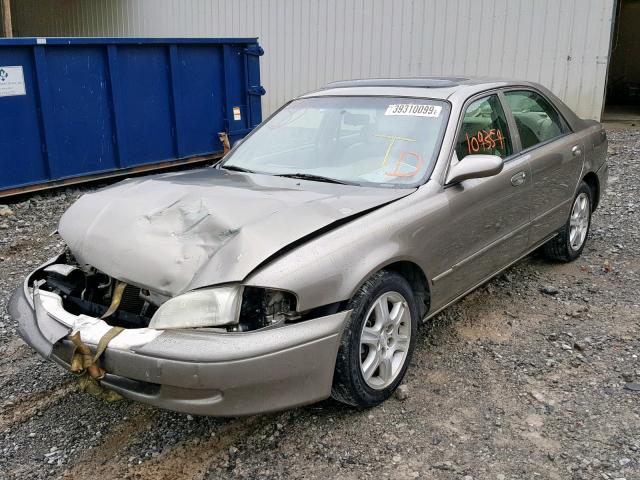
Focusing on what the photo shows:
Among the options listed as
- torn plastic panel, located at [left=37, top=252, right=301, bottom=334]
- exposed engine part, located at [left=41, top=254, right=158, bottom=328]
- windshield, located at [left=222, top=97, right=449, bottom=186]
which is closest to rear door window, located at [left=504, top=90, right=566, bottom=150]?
windshield, located at [left=222, top=97, right=449, bottom=186]

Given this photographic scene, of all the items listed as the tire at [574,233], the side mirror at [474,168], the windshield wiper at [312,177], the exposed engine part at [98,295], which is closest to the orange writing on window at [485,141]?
the side mirror at [474,168]

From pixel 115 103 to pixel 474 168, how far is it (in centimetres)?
550

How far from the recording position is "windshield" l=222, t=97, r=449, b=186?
3584 millimetres

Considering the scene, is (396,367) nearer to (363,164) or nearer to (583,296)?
(363,164)

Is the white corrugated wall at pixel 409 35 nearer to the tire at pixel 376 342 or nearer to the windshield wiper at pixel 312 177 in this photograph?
the windshield wiper at pixel 312 177

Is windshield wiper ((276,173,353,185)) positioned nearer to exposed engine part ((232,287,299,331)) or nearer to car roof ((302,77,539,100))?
car roof ((302,77,539,100))

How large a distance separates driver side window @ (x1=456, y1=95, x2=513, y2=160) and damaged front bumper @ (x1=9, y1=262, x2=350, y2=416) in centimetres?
157

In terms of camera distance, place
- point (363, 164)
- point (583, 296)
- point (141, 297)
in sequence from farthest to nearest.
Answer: point (583, 296), point (363, 164), point (141, 297)

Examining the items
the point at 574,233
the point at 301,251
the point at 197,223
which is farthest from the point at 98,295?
the point at 574,233

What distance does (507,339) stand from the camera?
3.95 m

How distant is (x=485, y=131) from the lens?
13.1ft

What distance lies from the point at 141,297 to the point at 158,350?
0.42m

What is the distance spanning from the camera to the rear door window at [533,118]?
14.4 ft

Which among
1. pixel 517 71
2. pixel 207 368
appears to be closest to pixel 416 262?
pixel 207 368
